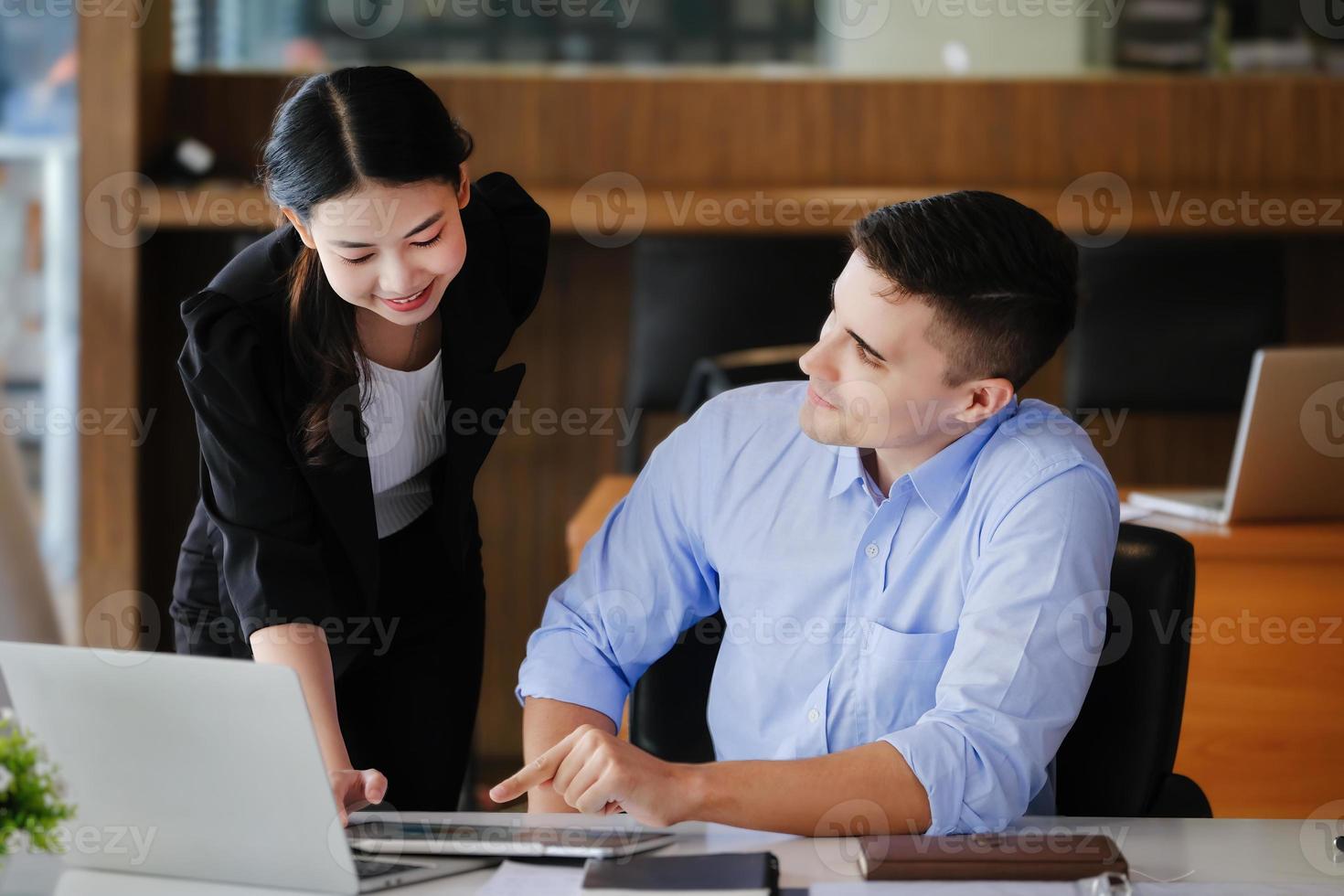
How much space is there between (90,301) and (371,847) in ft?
6.88

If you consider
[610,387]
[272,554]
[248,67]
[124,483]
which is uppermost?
[248,67]

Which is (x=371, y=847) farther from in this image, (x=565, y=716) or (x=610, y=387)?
(x=610, y=387)

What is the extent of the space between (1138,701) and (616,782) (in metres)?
0.50

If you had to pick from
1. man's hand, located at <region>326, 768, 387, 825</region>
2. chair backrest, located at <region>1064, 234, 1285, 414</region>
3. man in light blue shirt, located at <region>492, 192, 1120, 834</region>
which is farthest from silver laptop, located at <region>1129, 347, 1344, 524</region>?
Result: man's hand, located at <region>326, 768, 387, 825</region>

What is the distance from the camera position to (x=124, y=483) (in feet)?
9.29

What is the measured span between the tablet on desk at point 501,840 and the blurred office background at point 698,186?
159 centimetres

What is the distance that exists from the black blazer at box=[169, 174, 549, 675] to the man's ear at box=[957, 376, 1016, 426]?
48 cm

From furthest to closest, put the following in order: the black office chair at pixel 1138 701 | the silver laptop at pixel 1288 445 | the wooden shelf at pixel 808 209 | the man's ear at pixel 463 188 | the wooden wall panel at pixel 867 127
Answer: the wooden wall panel at pixel 867 127
the wooden shelf at pixel 808 209
the silver laptop at pixel 1288 445
the man's ear at pixel 463 188
the black office chair at pixel 1138 701

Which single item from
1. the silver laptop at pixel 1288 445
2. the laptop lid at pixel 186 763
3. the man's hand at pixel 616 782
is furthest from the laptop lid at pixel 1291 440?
the laptop lid at pixel 186 763

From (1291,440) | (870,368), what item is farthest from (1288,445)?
(870,368)

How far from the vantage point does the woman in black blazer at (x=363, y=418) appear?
1.23 meters

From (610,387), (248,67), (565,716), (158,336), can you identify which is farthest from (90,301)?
(565,716)

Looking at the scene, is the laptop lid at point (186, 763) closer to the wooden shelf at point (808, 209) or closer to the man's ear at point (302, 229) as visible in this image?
the man's ear at point (302, 229)

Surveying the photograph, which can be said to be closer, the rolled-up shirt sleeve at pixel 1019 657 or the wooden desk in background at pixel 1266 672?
the rolled-up shirt sleeve at pixel 1019 657
